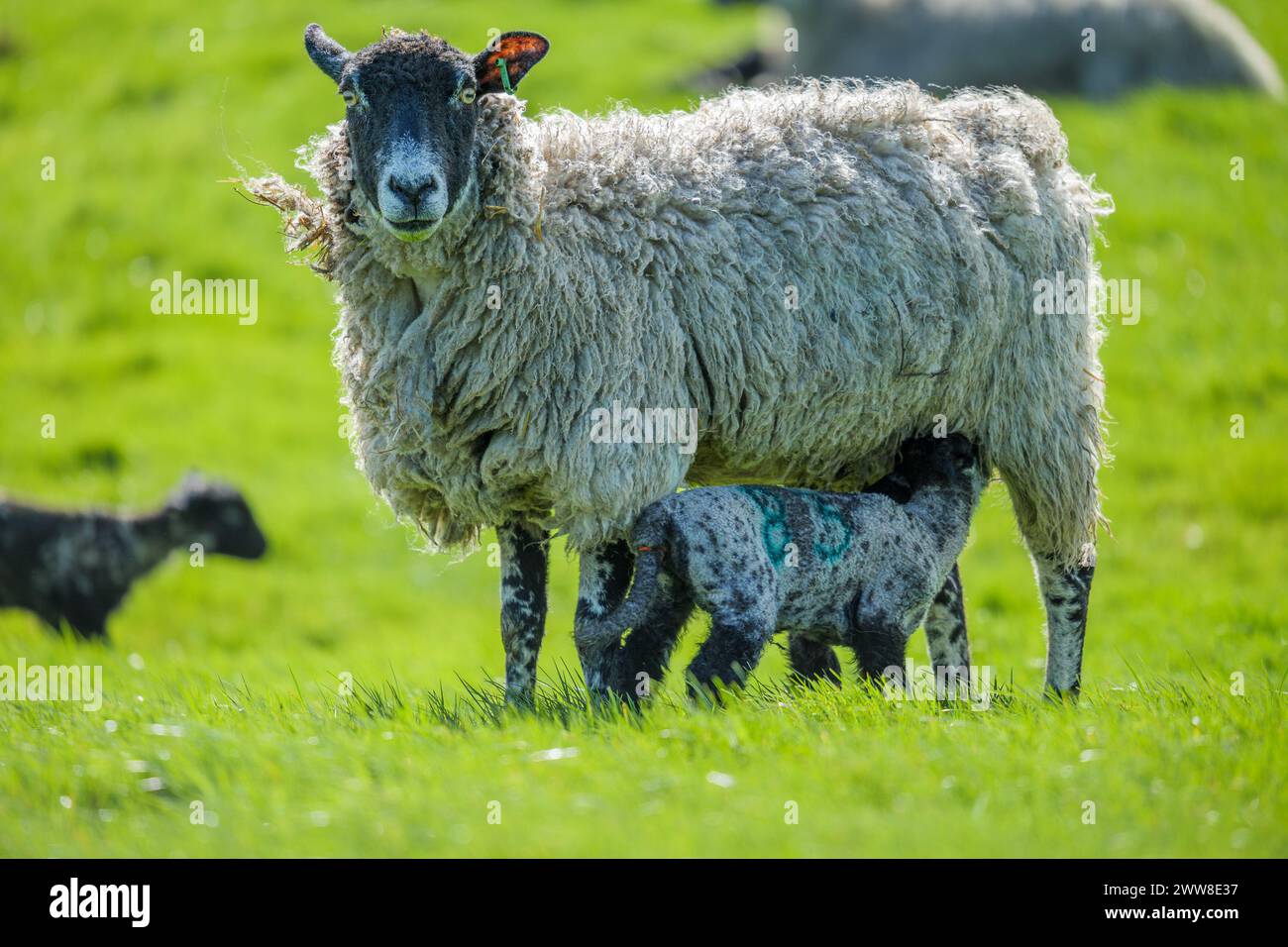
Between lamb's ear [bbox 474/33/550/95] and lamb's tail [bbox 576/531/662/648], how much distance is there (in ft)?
6.44

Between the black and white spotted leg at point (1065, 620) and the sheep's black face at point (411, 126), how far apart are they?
3595mm

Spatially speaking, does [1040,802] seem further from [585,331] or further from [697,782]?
[585,331]

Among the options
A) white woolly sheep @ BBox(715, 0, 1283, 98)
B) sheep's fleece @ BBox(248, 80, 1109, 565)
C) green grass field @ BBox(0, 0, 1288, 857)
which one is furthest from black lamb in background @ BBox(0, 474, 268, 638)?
white woolly sheep @ BBox(715, 0, 1283, 98)

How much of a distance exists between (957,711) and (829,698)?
0.56 m

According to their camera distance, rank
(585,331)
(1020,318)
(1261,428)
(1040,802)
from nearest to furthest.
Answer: (1040,802), (585,331), (1020,318), (1261,428)

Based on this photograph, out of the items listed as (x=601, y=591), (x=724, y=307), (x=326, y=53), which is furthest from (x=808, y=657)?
(x=326, y=53)

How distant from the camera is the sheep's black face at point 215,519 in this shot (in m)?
12.6

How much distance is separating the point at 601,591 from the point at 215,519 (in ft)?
23.7

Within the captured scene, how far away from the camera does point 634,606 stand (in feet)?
19.5

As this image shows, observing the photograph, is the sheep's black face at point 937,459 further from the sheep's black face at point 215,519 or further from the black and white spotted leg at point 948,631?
the sheep's black face at point 215,519

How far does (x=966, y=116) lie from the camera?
7543mm
